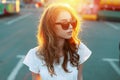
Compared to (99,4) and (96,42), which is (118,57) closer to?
(96,42)

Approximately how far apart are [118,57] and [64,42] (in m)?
8.54

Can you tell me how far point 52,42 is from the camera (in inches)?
104

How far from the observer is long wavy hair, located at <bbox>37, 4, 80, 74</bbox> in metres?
→ 2.61

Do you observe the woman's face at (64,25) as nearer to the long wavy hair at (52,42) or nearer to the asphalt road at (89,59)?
the long wavy hair at (52,42)

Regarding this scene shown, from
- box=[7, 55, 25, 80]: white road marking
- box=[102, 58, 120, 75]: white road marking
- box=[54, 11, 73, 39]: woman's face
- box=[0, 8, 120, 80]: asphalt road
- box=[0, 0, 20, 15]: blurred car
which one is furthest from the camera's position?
box=[0, 0, 20, 15]: blurred car

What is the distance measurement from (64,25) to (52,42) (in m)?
0.16

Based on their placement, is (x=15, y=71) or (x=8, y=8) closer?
(x=15, y=71)

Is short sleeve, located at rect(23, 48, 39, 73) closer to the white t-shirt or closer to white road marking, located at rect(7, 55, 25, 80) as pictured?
the white t-shirt

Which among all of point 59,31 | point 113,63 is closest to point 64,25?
point 59,31

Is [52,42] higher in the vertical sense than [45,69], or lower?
higher

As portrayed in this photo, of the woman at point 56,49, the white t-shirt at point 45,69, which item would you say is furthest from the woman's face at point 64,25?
the white t-shirt at point 45,69

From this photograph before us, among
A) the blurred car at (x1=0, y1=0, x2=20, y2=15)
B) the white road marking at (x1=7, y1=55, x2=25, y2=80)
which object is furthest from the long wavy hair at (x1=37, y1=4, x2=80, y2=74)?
the blurred car at (x1=0, y1=0, x2=20, y2=15)

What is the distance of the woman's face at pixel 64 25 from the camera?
8.50 ft

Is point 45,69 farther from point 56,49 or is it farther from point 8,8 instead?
point 8,8
